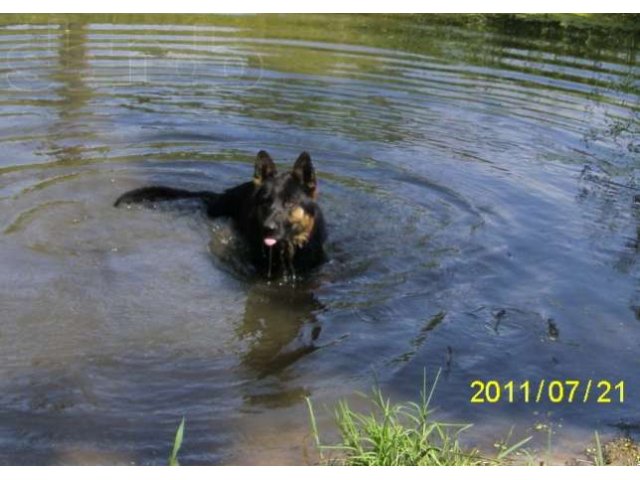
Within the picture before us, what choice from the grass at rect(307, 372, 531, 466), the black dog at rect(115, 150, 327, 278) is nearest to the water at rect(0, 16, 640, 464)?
the black dog at rect(115, 150, 327, 278)

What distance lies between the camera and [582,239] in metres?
9.11

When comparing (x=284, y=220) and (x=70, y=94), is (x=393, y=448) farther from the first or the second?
(x=70, y=94)

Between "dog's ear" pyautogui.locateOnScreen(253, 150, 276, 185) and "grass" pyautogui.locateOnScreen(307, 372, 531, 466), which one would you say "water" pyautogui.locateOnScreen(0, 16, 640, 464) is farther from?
"dog's ear" pyautogui.locateOnScreen(253, 150, 276, 185)

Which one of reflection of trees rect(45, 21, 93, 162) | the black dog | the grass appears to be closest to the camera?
the grass

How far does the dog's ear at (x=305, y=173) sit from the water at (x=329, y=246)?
805 mm

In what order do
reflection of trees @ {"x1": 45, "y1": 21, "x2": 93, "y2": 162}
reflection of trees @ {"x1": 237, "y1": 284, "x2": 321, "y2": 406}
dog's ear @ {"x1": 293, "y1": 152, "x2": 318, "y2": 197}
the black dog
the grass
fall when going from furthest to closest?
reflection of trees @ {"x1": 45, "y1": 21, "x2": 93, "y2": 162} → dog's ear @ {"x1": 293, "y1": 152, "x2": 318, "y2": 197} → the black dog → reflection of trees @ {"x1": 237, "y1": 284, "x2": 321, "y2": 406} → the grass
